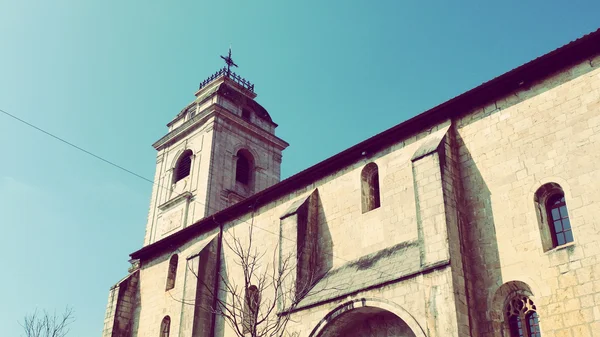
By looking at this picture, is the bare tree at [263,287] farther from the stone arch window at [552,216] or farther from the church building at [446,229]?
the stone arch window at [552,216]

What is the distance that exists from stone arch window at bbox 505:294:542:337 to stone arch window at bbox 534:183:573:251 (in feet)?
3.83

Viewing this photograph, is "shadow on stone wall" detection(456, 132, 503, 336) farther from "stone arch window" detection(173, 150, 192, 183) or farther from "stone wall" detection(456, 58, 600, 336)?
"stone arch window" detection(173, 150, 192, 183)

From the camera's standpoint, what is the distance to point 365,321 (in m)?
14.2

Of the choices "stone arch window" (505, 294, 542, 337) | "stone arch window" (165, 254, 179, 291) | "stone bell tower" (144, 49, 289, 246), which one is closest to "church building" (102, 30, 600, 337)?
"stone arch window" (505, 294, 542, 337)

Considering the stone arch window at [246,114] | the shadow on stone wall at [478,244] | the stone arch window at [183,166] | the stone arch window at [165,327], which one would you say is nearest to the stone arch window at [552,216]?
the shadow on stone wall at [478,244]

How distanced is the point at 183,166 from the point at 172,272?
1006 centimetres

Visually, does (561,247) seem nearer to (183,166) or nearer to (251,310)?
(251,310)

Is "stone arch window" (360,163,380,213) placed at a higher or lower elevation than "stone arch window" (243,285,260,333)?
higher

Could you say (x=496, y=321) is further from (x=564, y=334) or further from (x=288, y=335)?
(x=288, y=335)

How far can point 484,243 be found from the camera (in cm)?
1275

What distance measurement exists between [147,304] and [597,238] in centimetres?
1635

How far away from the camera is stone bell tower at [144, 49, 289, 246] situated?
2878cm

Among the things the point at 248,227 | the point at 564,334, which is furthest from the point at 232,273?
the point at 564,334

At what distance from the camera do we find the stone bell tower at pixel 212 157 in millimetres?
28781
